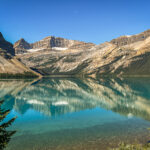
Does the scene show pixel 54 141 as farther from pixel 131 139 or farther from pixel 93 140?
pixel 131 139

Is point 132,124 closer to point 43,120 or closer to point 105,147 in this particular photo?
point 105,147

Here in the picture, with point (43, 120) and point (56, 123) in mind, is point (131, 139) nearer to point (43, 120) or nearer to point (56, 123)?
point (56, 123)

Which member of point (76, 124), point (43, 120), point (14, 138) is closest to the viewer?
point (14, 138)

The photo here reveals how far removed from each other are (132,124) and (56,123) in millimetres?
18197

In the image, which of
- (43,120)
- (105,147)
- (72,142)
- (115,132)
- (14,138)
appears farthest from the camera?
(43,120)

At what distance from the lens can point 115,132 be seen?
100ft

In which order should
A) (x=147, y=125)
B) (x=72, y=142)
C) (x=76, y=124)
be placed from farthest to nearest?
(x=76, y=124)
(x=147, y=125)
(x=72, y=142)

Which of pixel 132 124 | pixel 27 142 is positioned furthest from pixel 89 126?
pixel 27 142

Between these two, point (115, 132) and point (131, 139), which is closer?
point (131, 139)

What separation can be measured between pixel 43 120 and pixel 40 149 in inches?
726

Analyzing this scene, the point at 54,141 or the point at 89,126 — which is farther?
the point at 89,126

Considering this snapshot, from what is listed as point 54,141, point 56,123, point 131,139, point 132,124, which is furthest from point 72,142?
point 132,124

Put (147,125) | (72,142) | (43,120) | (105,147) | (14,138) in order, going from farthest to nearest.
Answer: (43,120)
(147,125)
(14,138)
(72,142)
(105,147)

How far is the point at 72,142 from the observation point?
26000 millimetres
